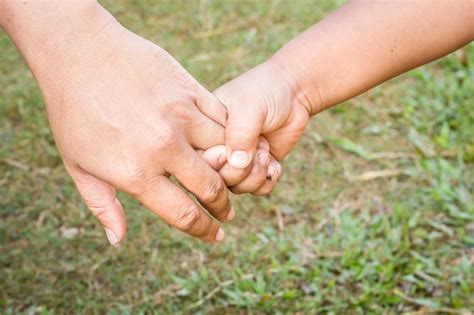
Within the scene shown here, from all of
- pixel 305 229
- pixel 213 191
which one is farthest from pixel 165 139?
pixel 305 229

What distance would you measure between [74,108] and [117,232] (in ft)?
1.16

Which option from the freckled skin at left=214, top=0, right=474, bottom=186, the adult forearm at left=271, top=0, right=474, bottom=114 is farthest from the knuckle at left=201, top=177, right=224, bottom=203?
the adult forearm at left=271, top=0, right=474, bottom=114

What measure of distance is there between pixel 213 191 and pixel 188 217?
4.0 inches

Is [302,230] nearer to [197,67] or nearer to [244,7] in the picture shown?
[197,67]

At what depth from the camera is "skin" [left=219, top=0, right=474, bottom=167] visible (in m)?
1.99

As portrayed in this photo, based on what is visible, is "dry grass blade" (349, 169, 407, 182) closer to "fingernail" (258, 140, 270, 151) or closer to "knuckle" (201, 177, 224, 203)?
"fingernail" (258, 140, 270, 151)

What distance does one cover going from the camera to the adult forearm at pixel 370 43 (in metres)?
1.98

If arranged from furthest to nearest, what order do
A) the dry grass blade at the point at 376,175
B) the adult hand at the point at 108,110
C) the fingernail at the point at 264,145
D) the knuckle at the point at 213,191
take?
1. the dry grass blade at the point at 376,175
2. the fingernail at the point at 264,145
3. the knuckle at the point at 213,191
4. the adult hand at the point at 108,110

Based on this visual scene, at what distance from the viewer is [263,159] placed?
208 centimetres

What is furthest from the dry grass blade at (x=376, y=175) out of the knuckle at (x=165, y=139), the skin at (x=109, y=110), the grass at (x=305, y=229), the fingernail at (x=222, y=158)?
the knuckle at (x=165, y=139)

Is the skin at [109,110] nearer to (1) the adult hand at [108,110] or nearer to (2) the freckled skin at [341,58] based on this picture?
(1) the adult hand at [108,110]

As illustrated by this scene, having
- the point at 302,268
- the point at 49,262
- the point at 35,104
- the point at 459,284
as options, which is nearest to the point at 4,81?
the point at 35,104

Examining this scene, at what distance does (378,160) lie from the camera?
288cm

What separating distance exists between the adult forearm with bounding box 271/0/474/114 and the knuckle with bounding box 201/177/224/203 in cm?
41
